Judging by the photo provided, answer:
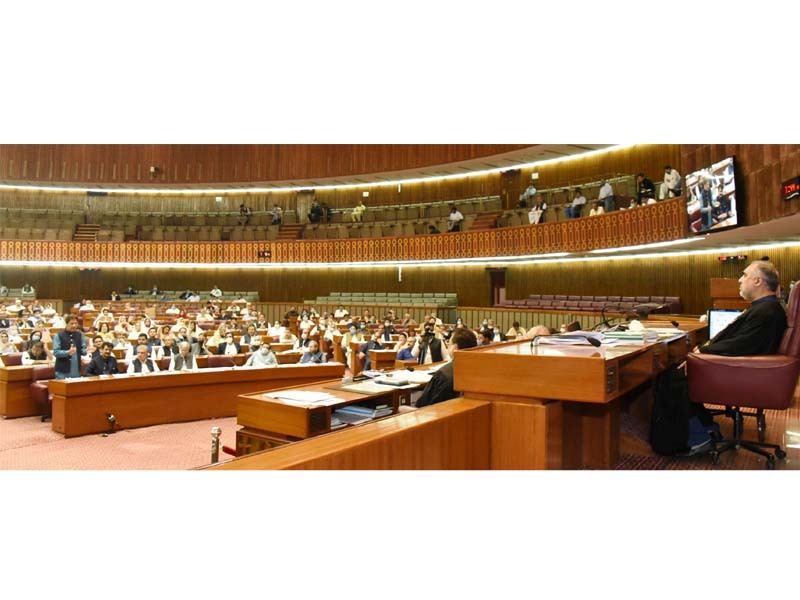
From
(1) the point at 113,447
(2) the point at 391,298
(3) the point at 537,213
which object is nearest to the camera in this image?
(1) the point at 113,447

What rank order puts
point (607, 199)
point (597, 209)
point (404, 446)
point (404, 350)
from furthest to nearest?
point (597, 209) < point (607, 199) < point (404, 350) < point (404, 446)

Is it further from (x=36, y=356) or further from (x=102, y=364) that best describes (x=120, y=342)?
(x=102, y=364)

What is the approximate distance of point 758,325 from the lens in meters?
3.17

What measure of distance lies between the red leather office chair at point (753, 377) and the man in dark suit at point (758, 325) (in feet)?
0.17

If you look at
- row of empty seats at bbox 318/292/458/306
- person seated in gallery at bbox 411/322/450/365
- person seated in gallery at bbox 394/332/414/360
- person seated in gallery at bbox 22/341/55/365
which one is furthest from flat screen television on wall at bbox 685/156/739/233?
row of empty seats at bbox 318/292/458/306

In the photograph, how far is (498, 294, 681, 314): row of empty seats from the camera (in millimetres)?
13852

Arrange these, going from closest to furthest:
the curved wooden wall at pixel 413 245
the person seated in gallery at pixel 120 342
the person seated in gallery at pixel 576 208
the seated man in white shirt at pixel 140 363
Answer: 1. the seated man in white shirt at pixel 140 363
2. the person seated in gallery at pixel 120 342
3. the curved wooden wall at pixel 413 245
4. the person seated in gallery at pixel 576 208

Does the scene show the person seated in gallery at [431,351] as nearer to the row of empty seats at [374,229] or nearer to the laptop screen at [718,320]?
the laptop screen at [718,320]

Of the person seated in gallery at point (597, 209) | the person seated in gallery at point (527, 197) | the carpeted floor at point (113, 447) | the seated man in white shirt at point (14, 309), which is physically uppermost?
the person seated in gallery at point (527, 197)

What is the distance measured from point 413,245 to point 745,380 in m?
16.6

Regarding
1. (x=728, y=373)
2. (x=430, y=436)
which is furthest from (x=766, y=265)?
(x=430, y=436)

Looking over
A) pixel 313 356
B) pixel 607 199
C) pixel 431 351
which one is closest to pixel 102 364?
pixel 313 356

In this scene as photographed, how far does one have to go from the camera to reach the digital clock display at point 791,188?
6723 mm

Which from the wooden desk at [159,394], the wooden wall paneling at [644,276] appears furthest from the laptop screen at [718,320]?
the wooden wall paneling at [644,276]
